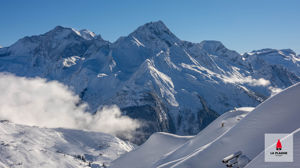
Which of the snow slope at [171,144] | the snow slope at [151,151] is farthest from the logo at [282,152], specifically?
the snow slope at [151,151]

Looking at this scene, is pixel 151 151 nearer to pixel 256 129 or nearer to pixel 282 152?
pixel 256 129

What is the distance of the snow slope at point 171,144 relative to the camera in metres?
53.4

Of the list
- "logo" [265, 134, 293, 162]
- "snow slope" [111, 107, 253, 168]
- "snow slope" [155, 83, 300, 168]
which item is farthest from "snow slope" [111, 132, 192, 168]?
"logo" [265, 134, 293, 162]

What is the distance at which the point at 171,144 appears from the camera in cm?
6688

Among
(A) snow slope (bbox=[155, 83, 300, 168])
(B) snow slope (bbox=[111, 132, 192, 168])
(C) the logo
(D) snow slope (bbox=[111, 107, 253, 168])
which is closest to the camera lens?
(C) the logo

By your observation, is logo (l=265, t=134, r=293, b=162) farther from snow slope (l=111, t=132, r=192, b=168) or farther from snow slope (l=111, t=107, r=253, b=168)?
snow slope (l=111, t=132, r=192, b=168)

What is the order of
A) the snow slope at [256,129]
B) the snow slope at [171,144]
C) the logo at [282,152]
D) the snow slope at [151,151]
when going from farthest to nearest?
the snow slope at [151,151] → the snow slope at [171,144] → the snow slope at [256,129] → the logo at [282,152]

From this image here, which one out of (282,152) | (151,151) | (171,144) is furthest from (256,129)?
(151,151)

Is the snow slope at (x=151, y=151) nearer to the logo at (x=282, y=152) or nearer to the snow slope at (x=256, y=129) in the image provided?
the snow slope at (x=256, y=129)

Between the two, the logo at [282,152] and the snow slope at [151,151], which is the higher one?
the logo at [282,152]

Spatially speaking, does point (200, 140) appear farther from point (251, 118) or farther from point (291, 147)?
point (291, 147)

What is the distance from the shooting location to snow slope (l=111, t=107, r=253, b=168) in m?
53.4

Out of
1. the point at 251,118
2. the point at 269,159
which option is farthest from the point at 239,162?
the point at 251,118

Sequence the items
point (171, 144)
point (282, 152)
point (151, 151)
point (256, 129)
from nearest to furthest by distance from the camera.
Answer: point (282, 152) < point (256, 129) < point (151, 151) < point (171, 144)
